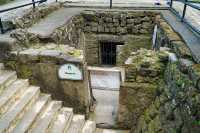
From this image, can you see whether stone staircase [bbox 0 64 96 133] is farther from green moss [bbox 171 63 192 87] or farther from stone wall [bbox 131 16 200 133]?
green moss [bbox 171 63 192 87]

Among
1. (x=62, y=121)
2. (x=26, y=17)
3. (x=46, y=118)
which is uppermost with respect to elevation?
(x=26, y=17)

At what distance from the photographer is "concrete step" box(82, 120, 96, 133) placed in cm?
459

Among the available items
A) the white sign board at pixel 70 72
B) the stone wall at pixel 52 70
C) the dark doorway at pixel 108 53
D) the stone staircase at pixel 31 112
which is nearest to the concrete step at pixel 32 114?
the stone staircase at pixel 31 112

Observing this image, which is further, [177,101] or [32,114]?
[32,114]

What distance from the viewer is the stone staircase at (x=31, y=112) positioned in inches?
150

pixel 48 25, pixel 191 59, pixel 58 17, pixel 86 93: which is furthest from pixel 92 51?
pixel 191 59

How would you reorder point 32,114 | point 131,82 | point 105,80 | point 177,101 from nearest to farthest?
point 177,101
point 32,114
point 131,82
point 105,80

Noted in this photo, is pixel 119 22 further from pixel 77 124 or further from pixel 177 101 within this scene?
pixel 177 101

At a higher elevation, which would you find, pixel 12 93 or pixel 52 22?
pixel 52 22

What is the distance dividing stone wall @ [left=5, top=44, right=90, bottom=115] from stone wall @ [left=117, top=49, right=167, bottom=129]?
85 cm

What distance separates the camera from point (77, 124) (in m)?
4.56

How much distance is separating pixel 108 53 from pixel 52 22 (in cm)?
279

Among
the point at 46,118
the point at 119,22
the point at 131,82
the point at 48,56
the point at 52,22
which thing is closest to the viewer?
the point at 46,118

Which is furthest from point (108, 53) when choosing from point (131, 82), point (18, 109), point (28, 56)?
point (18, 109)
